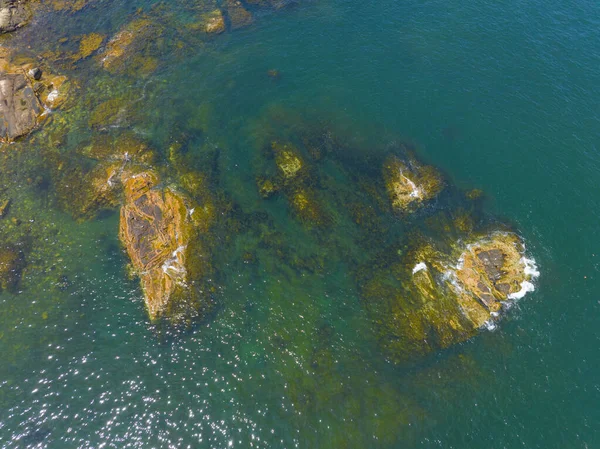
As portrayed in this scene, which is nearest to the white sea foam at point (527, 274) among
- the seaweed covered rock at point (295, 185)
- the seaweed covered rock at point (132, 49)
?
the seaweed covered rock at point (295, 185)

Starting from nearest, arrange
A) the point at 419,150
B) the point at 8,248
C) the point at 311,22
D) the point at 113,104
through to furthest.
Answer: the point at 8,248, the point at 419,150, the point at 113,104, the point at 311,22

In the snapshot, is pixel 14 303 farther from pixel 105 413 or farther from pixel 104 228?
pixel 105 413

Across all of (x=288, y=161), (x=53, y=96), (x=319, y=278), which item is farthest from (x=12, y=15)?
(x=319, y=278)

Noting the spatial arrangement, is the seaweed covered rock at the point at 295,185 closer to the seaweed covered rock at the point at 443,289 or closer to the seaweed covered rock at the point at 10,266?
the seaweed covered rock at the point at 443,289

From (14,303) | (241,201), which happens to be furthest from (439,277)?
(14,303)

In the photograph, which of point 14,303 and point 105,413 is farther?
point 14,303

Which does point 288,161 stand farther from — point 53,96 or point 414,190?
point 53,96

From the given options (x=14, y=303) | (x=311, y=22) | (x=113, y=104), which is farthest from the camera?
(x=311, y=22)

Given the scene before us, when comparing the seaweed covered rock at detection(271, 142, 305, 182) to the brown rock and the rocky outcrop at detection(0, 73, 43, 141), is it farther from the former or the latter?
the rocky outcrop at detection(0, 73, 43, 141)
